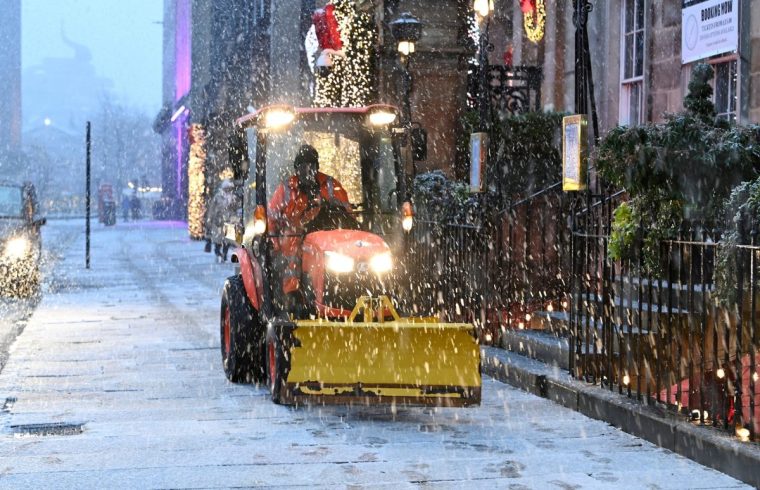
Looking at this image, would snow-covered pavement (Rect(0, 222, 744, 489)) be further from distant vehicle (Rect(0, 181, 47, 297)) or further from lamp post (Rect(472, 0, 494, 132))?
distant vehicle (Rect(0, 181, 47, 297))

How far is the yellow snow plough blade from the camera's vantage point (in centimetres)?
911

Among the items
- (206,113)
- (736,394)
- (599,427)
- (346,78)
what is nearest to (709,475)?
(736,394)

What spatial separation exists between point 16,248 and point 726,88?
41.8ft

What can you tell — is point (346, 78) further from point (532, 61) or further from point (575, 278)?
point (575, 278)

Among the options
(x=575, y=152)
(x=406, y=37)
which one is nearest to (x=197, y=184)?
(x=406, y=37)

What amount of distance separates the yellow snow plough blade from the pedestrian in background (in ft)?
65.9

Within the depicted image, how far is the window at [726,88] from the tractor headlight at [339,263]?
6.15 m

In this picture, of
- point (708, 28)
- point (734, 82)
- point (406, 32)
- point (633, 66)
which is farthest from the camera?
point (633, 66)

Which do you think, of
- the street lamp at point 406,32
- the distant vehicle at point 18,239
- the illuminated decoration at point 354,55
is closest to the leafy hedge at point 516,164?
the street lamp at point 406,32

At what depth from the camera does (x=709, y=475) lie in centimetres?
745

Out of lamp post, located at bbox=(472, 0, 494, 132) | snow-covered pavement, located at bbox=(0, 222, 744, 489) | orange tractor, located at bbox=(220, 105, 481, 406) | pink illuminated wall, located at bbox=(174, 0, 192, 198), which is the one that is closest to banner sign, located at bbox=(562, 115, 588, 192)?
orange tractor, located at bbox=(220, 105, 481, 406)

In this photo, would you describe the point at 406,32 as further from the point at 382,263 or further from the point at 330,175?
the point at 382,263

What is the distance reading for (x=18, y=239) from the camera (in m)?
21.6

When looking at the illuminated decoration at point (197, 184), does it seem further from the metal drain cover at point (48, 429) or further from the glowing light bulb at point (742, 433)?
the glowing light bulb at point (742, 433)
